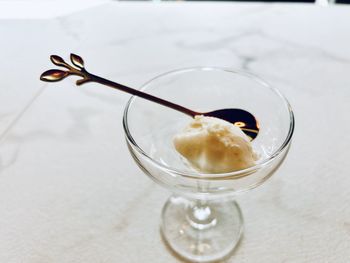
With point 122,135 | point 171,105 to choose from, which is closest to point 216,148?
point 171,105

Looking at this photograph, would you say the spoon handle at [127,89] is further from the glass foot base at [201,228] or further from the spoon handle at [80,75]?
the glass foot base at [201,228]

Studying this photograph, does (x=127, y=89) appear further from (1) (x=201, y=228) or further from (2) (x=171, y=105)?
(1) (x=201, y=228)

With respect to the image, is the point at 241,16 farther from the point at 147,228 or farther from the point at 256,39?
the point at 147,228

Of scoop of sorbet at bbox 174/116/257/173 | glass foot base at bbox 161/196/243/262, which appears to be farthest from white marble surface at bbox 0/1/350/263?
scoop of sorbet at bbox 174/116/257/173

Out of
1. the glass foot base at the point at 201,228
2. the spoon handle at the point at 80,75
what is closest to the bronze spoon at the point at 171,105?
the spoon handle at the point at 80,75

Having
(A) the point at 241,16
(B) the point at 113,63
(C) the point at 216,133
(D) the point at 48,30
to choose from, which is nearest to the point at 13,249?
(C) the point at 216,133

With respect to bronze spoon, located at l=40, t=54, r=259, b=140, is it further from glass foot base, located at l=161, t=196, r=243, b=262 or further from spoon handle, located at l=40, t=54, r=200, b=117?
glass foot base, located at l=161, t=196, r=243, b=262
